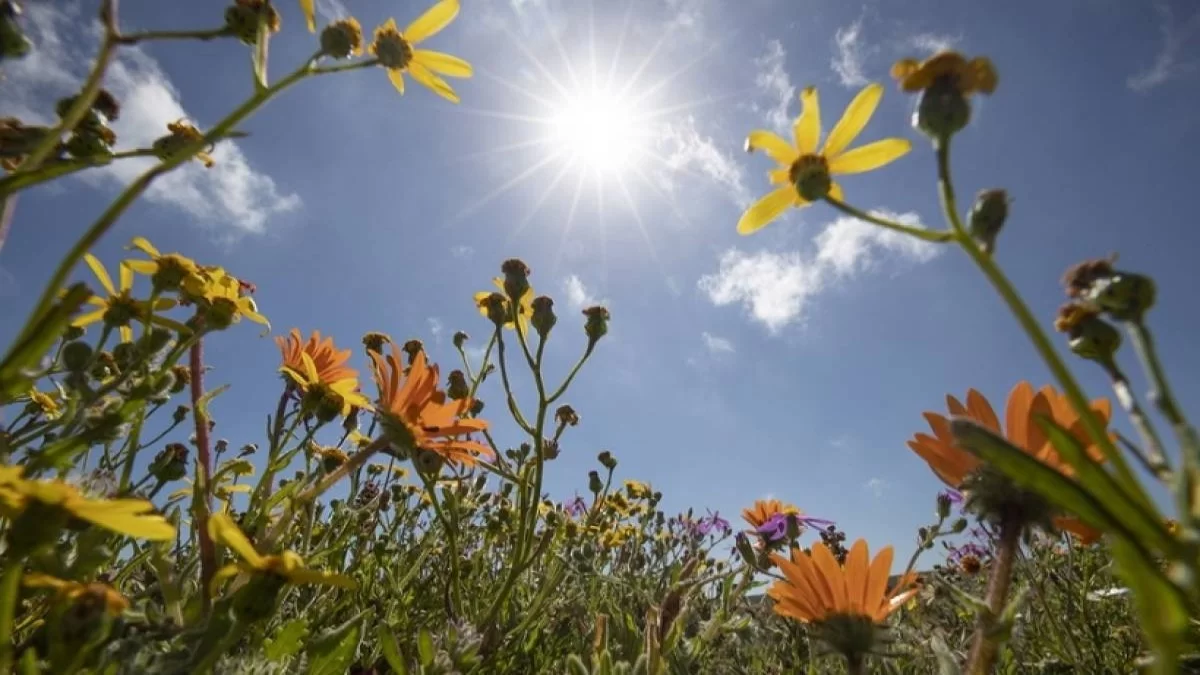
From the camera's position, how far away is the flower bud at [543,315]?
99.0 inches

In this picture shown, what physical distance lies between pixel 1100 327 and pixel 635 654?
1.44 meters

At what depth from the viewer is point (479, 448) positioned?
158 cm

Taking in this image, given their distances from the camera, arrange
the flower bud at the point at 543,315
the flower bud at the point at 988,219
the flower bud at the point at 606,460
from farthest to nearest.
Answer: the flower bud at the point at 606,460 → the flower bud at the point at 543,315 → the flower bud at the point at 988,219

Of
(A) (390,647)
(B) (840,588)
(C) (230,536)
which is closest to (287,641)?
(A) (390,647)

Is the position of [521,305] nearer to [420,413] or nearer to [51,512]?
[420,413]

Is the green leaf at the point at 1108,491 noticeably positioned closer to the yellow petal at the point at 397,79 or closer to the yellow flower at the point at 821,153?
the yellow flower at the point at 821,153

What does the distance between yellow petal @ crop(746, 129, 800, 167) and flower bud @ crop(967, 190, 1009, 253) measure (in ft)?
1.06

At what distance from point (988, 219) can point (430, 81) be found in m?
1.31

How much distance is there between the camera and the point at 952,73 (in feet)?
2.93

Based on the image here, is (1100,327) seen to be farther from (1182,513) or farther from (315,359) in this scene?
(315,359)

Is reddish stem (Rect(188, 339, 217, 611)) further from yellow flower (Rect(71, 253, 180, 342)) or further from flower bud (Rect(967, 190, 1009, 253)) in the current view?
flower bud (Rect(967, 190, 1009, 253))

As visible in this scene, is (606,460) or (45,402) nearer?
(45,402)

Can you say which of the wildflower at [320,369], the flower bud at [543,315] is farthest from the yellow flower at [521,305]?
the wildflower at [320,369]

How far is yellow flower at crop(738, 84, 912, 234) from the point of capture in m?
1.00
